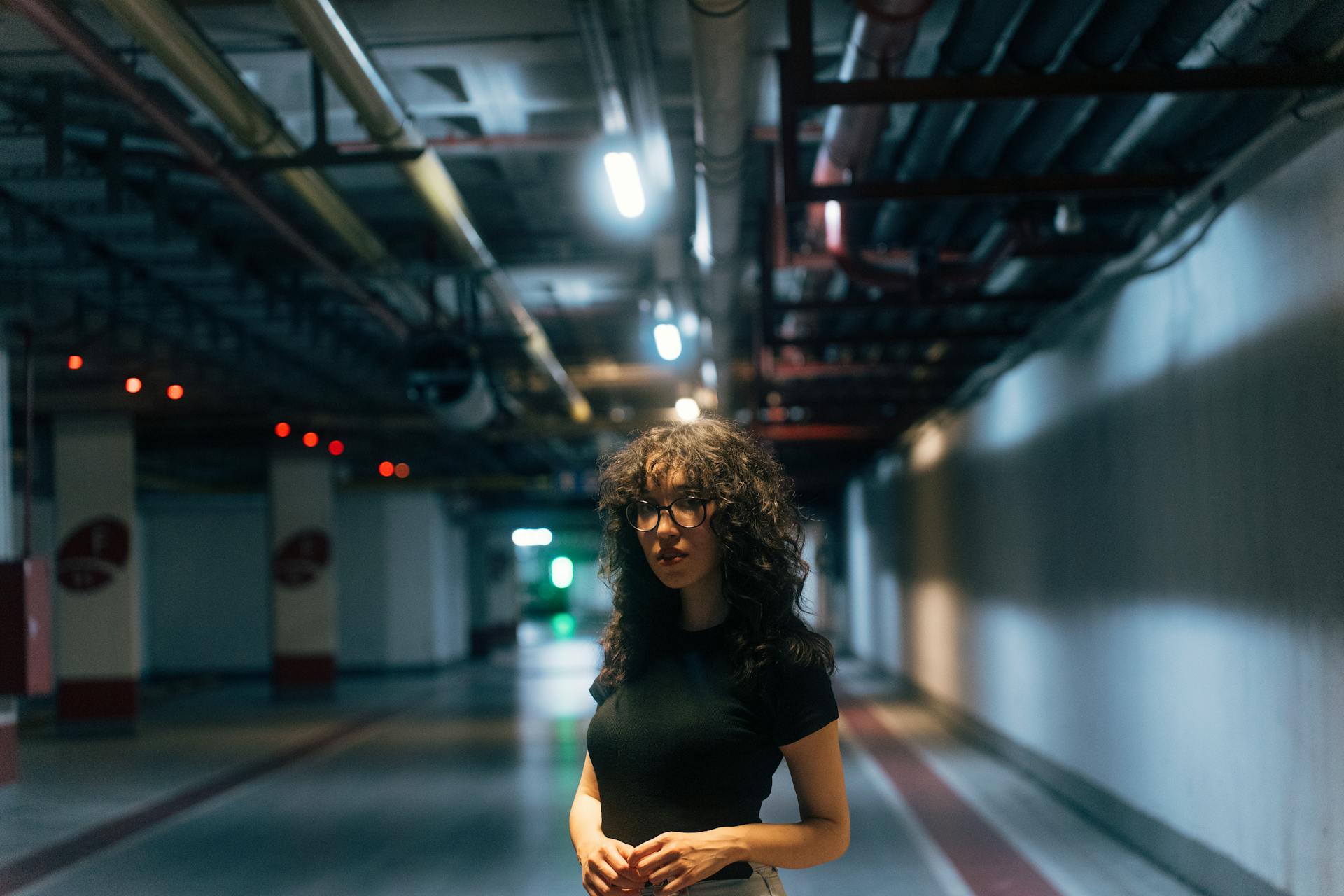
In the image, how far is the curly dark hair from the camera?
1.79m

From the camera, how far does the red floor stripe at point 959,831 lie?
17.4 ft

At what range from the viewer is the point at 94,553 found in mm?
12562

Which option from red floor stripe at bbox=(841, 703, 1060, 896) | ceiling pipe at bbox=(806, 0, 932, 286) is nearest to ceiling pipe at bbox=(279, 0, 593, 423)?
ceiling pipe at bbox=(806, 0, 932, 286)

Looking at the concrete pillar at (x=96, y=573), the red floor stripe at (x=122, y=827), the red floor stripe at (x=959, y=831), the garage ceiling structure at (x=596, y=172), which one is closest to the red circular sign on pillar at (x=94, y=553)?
the concrete pillar at (x=96, y=573)

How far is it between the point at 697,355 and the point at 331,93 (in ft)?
16.7

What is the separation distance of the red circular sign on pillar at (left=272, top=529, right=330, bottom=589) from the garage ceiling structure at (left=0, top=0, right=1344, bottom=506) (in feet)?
18.0

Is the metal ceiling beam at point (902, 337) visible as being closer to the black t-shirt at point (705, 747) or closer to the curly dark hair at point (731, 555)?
the curly dark hair at point (731, 555)

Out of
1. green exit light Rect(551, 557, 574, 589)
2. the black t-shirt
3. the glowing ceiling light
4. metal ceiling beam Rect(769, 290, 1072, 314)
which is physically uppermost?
the glowing ceiling light

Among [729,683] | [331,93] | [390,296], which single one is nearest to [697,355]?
[390,296]

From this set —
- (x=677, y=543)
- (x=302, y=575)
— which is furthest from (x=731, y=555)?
(x=302, y=575)

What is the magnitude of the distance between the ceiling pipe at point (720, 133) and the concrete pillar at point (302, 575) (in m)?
10.3

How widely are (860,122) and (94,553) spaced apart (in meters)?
10.4

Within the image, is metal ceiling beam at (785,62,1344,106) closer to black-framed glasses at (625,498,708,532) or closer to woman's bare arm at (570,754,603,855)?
black-framed glasses at (625,498,708,532)

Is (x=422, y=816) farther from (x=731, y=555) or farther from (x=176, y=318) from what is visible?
(x=731, y=555)
